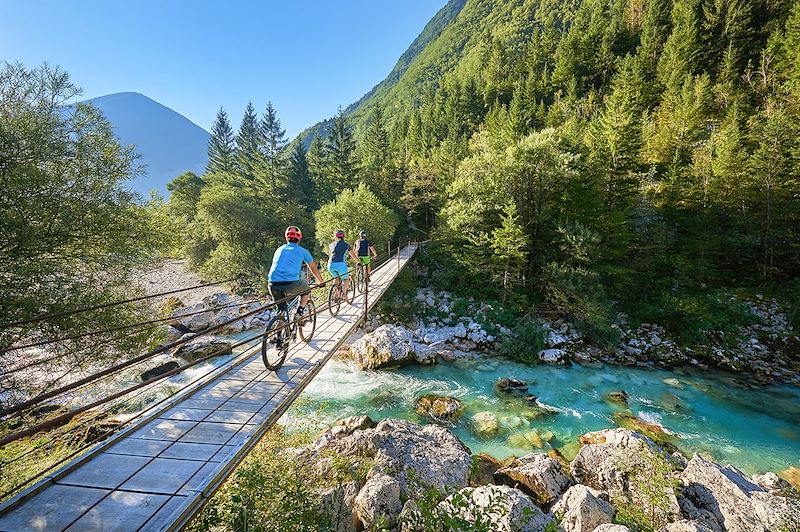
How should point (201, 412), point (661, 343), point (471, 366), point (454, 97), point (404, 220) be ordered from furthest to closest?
1. point (454, 97)
2. point (404, 220)
3. point (661, 343)
4. point (471, 366)
5. point (201, 412)

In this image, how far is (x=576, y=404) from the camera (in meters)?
9.55

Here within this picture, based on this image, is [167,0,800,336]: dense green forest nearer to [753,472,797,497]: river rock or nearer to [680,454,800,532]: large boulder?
[753,472,797,497]: river rock

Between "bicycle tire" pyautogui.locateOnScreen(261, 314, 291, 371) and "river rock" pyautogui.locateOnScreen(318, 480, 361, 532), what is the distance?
5.92 feet

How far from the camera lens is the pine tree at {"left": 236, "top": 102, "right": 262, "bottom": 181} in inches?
1226

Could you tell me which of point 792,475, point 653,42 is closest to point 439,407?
point 792,475

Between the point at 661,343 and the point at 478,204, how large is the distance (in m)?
9.03

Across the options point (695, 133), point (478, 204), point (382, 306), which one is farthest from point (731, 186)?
point (382, 306)

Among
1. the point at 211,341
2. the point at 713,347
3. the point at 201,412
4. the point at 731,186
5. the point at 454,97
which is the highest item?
the point at 454,97

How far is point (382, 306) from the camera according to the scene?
1630 centimetres

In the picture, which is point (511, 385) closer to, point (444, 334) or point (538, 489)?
point (444, 334)

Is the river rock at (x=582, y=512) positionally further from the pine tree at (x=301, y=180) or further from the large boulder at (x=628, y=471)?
the pine tree at (x=301, y=180)

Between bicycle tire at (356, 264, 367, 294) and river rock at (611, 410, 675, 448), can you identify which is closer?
river rock at (611, 410, 675, 448)

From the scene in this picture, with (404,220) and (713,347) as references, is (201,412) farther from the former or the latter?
(404,220)

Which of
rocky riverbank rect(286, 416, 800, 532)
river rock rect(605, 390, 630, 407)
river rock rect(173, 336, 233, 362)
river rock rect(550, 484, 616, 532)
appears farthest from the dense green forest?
river rock rect(550, 484, 616, 532)
